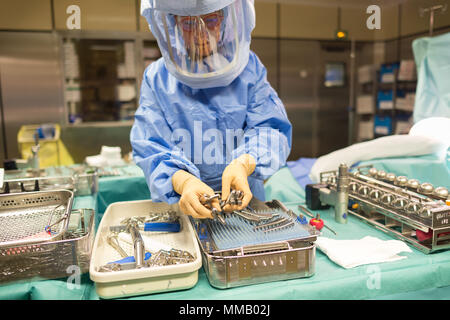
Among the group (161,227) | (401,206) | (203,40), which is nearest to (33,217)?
(161,227)

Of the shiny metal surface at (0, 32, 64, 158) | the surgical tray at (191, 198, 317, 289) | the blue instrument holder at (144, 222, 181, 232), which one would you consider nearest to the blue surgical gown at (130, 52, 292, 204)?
the blue instrument holder at (144, 222, 181, 232)

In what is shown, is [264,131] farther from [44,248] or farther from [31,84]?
[31,84]

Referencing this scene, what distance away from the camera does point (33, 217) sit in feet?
4.09

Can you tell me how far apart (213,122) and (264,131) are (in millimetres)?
215

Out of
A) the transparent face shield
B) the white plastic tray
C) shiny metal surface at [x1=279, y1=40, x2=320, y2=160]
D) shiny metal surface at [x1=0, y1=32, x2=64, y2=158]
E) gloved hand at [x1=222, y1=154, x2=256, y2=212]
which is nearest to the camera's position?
the white plastic tray

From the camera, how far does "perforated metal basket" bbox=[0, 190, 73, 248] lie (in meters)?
1.00

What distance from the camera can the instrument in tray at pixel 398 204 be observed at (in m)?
1.16

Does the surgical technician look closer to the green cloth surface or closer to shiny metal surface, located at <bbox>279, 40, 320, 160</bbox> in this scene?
the green cloth surface

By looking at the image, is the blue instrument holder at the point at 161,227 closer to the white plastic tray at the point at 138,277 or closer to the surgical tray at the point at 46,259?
the white plastic tray at the point at 138,277

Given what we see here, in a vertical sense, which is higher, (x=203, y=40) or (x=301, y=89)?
(x=301, y=89)

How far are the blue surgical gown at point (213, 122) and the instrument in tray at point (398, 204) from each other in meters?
0.36

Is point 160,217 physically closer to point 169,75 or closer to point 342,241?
point 169,75

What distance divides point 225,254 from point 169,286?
0.18m

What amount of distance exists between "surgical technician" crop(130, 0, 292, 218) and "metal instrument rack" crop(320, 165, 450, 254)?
16.0 inches
